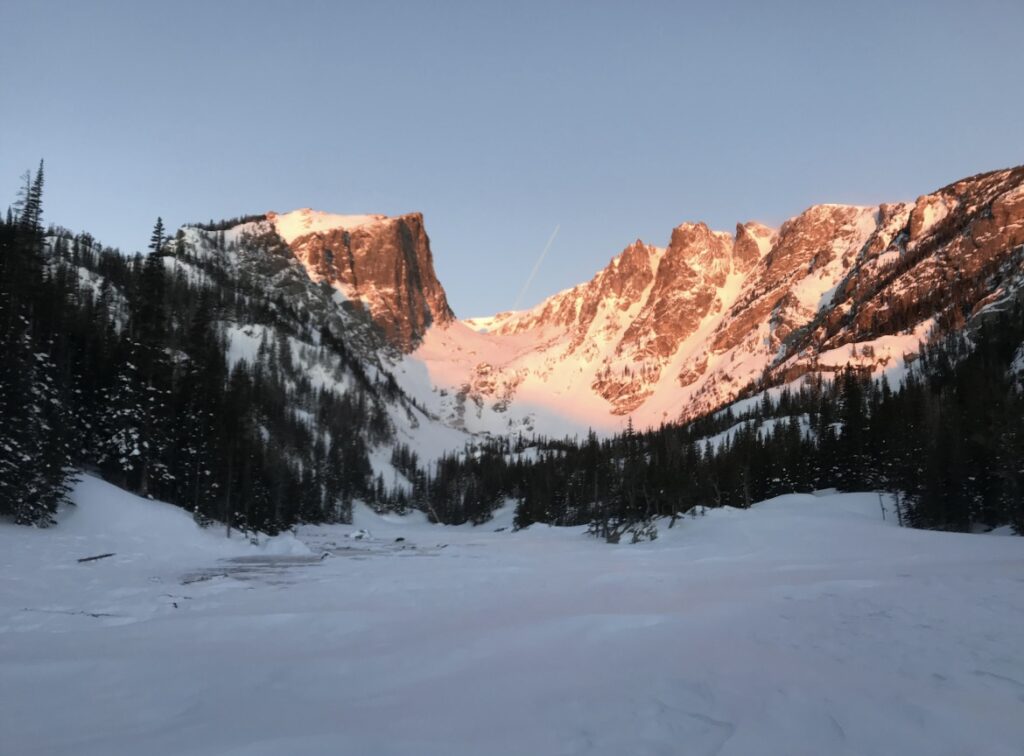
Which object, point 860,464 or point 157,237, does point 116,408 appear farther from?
point 860,464

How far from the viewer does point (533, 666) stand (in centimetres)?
738

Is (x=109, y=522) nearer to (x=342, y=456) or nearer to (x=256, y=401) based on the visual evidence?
(x=256, y=401)

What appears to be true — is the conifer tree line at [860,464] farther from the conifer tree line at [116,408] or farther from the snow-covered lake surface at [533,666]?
the conifer tree line at [116,408]

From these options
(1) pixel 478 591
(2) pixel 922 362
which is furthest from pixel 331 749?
(2) pixel 922 362

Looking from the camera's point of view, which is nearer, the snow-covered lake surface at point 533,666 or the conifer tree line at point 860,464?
the snow-covered lake surface at point 533,666

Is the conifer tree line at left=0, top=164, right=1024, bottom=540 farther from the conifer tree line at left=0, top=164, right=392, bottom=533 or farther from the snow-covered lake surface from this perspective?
the snow-covered lake surface

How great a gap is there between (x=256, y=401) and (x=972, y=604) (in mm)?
116541

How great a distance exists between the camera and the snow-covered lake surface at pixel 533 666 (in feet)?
16.1

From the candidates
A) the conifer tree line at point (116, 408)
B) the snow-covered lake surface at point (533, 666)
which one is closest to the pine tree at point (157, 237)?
the conifer tree line at point (116, 408)

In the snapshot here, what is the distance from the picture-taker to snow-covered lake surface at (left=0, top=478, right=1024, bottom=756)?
4.92 m

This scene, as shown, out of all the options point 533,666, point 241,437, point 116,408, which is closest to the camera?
point 533,666

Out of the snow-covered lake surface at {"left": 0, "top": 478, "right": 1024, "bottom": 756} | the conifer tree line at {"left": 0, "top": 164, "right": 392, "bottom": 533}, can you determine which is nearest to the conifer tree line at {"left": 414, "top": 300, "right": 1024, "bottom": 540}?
the snow-covered lake surface at {"left": 0, "top": 478, "right": 1024, "bottom": 756}

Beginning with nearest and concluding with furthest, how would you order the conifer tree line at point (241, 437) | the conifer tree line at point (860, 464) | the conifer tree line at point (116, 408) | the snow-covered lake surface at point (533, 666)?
the snow-covered lake surface at point (533, 666) → the conifer tree line at point (116, 408) → the conifer tree line at point (241, 437) → the conifer tree line at point (860, 464)

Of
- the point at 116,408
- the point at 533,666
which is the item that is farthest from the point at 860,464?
the point at 116,408
